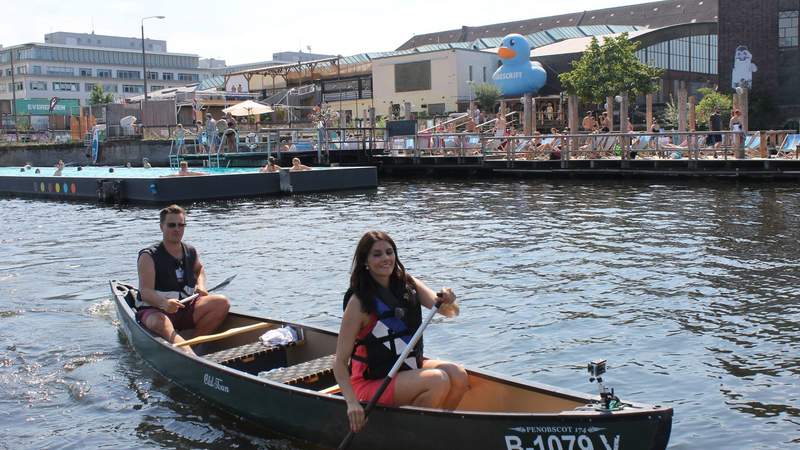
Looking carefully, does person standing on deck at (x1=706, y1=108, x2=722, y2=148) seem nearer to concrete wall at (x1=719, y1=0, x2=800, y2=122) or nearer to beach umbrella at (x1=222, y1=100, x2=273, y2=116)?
concrete wall at (x1=719, y1=0, x2=800, y2=122)

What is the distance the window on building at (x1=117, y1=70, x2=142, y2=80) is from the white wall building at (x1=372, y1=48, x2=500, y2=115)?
82032 mm

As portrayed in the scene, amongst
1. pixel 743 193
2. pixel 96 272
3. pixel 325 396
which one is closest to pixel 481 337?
pixel 325 396

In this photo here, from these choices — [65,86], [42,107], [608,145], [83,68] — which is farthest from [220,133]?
[83,68]

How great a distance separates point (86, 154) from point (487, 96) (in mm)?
27929

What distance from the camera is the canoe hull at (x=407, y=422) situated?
5.31 m

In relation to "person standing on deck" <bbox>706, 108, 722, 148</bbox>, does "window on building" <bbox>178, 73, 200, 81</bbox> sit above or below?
above

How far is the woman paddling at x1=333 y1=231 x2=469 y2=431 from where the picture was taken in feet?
19.7

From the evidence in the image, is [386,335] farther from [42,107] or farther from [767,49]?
[42,107]

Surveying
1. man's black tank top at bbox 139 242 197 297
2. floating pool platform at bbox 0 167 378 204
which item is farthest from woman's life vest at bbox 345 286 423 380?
floating pool platform at bbox 0 167 378 204

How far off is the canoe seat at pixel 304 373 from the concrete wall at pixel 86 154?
41632 millimetres

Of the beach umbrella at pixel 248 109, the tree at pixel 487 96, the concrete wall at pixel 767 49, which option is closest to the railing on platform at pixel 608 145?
the beach umbrella at pixel 248 109

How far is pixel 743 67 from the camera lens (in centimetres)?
4909

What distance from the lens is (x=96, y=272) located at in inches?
619

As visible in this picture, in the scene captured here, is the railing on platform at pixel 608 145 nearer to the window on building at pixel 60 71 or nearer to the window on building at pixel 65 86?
the window on building at pixel 65 86
